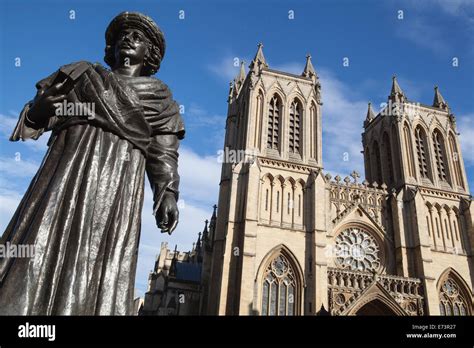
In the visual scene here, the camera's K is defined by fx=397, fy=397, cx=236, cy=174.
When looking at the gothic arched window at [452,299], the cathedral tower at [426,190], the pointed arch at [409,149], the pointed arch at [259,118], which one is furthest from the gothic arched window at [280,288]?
the pointed arch at [409,149]

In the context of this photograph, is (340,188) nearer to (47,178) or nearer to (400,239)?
(400,239)

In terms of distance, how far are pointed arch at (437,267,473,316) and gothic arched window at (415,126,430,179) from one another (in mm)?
6949

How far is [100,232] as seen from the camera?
2.50 metres

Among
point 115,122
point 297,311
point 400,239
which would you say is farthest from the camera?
point 400,239

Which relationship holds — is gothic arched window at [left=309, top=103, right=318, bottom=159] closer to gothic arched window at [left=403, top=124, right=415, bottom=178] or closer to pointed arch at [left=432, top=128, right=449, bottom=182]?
gothic arched window at [left=403, top=124, right=415, bottom=178]

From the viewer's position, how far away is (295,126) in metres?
26.5

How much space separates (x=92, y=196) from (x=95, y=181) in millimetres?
111

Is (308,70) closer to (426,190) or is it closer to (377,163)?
(377,163)

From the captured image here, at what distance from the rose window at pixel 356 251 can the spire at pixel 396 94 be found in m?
11.6

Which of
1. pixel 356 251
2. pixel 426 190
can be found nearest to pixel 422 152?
pixel 426 190

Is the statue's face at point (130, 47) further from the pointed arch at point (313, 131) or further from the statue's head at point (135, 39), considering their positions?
the pointed arch at point (313, 131)
